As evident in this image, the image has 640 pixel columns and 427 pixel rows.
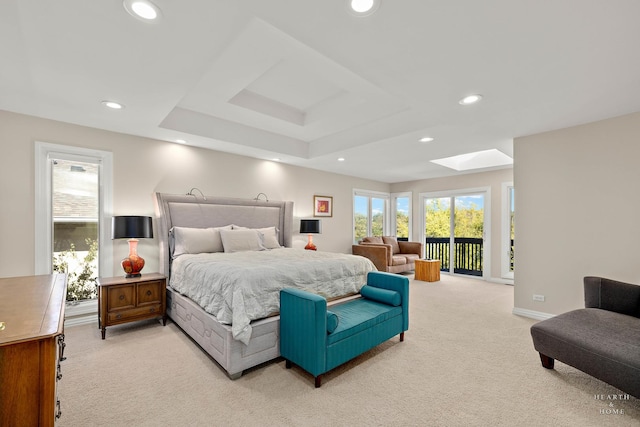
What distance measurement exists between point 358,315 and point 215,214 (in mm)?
2847

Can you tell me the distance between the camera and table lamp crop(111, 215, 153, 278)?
3248 mm

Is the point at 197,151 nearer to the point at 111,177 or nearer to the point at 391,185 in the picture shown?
the point at 111,177

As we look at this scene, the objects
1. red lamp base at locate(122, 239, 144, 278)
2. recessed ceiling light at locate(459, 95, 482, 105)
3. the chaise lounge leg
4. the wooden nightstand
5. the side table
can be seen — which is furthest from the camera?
the side table

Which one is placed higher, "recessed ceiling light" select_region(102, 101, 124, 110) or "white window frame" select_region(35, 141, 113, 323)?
"recessed ceiling light" select_region(102, 101, 124, 110)

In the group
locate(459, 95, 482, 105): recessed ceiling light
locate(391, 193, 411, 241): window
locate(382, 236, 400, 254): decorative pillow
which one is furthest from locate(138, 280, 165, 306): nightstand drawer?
locate(391, 193, 411, 241): window

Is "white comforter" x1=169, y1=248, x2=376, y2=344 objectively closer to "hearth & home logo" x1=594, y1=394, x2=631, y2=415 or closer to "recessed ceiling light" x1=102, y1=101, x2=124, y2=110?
"recessed ceiling light" x1=102, y1=101, x2=124, y2=110

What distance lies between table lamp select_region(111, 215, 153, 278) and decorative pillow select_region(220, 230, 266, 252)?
36.6 inches

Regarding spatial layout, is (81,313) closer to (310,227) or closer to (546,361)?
(310,227)

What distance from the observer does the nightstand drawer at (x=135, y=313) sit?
303cm

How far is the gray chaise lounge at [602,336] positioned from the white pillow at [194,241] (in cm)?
372

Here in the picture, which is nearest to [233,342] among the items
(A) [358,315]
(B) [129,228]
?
(A) [358,315]

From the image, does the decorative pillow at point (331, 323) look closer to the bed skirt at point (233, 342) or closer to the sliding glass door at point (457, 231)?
the bed skirt at point (233, 342)

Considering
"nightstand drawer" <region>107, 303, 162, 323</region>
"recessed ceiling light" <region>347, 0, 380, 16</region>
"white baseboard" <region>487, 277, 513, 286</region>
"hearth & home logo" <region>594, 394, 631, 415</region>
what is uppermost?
"recessed ceiling light" <region>347, 0, 380, 16</region>

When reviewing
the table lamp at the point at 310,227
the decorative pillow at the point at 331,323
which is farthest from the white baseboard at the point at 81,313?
the table lamp at the point at 310,227
